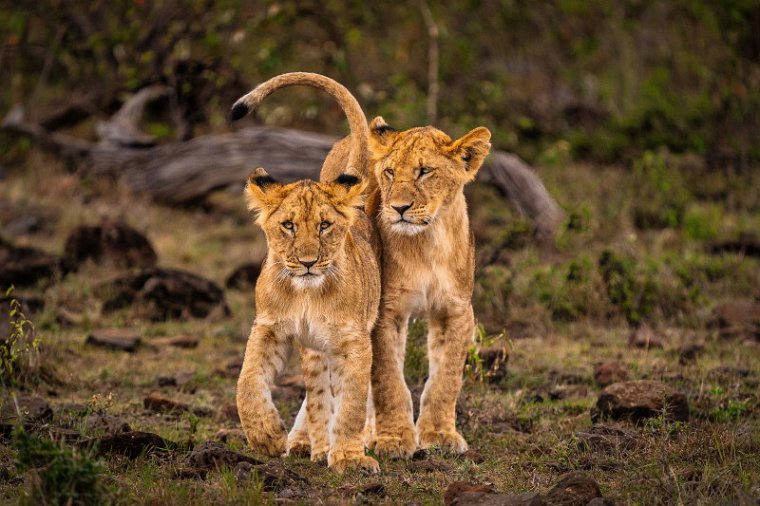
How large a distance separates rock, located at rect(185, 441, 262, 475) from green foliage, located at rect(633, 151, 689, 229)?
282 inches

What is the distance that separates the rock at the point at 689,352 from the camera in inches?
299

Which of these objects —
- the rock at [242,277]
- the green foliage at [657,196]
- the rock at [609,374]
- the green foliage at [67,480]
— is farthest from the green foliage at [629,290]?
the green foliage at [67,480]

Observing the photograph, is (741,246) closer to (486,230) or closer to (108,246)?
(486,230)

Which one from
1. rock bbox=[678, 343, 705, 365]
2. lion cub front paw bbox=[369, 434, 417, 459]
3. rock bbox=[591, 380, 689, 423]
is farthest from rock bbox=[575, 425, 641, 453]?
rock bbox=[678, 343, 705, 365]

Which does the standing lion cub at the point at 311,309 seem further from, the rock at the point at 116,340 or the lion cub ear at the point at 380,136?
the rock at the point at 116,340

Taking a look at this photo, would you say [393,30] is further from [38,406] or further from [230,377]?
[38,406]

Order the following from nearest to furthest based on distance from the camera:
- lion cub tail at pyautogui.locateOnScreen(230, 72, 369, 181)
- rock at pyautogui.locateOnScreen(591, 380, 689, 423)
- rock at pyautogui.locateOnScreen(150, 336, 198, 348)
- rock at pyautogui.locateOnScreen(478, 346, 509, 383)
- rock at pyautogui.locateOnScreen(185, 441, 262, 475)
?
rock at pyautogui.locateOnScreen(185, 441, 262, 475), rock at pyautogui.locateOnScreen(591, 380, 689, 423), lion cub tail at pyautogui.locateOnScreen(230, 72, 369, 181), rock at pyautogui.locateOnScreen(478, 346, 509, 383), rock at pyautogui.locateOnScreen(150, 336, 198, 348)

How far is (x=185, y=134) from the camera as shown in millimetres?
13609

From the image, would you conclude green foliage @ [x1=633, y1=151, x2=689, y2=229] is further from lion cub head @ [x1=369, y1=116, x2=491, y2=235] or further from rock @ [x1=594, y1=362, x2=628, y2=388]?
lion cub head @ [x1=369, y1=116, x2=491, y2=235]

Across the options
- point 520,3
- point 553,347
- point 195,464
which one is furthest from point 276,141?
point 195,464

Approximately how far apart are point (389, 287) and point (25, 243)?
6076 mm

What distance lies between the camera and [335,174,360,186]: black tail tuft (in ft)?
17.4

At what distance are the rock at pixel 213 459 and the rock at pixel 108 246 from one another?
5.39 m

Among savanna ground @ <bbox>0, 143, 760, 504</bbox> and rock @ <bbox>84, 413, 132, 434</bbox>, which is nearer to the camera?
savanna ground @ <bbox>0, 143, 760, 504</bbox>
